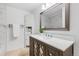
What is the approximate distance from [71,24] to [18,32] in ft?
1.84

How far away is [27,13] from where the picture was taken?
855mm

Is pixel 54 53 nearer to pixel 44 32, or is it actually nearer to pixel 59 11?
pixel 44 32

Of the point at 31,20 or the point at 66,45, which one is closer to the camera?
the point at 66,45

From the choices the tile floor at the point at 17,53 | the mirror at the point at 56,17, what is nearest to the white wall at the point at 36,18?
the mirror at the point at 56,17

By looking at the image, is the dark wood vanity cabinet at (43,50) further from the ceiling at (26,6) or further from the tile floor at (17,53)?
the ceiling at (26,6)

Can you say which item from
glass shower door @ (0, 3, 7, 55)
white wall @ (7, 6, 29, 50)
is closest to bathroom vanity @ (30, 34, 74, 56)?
white wall @ (7, 6, 29, 50)

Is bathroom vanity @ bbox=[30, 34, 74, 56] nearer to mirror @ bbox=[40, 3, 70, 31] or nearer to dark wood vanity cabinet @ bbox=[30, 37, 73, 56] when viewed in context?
dark wood vanity cabinet @ bbox=[30, 37, 73, 56]

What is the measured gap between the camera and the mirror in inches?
31.0

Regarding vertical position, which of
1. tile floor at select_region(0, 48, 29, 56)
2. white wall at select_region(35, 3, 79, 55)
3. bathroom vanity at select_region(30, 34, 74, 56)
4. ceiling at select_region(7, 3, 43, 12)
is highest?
ceiling at select_region(7, 3, 43, 12)

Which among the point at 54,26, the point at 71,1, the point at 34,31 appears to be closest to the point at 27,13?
the point at 34,31

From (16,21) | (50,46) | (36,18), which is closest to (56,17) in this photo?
(36,18)

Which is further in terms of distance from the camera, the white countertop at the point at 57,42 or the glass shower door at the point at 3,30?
the glass shower door at the point at 3,30

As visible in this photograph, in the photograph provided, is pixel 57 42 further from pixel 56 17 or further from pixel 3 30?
pixel 3 30

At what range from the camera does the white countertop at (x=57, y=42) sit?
71cm
